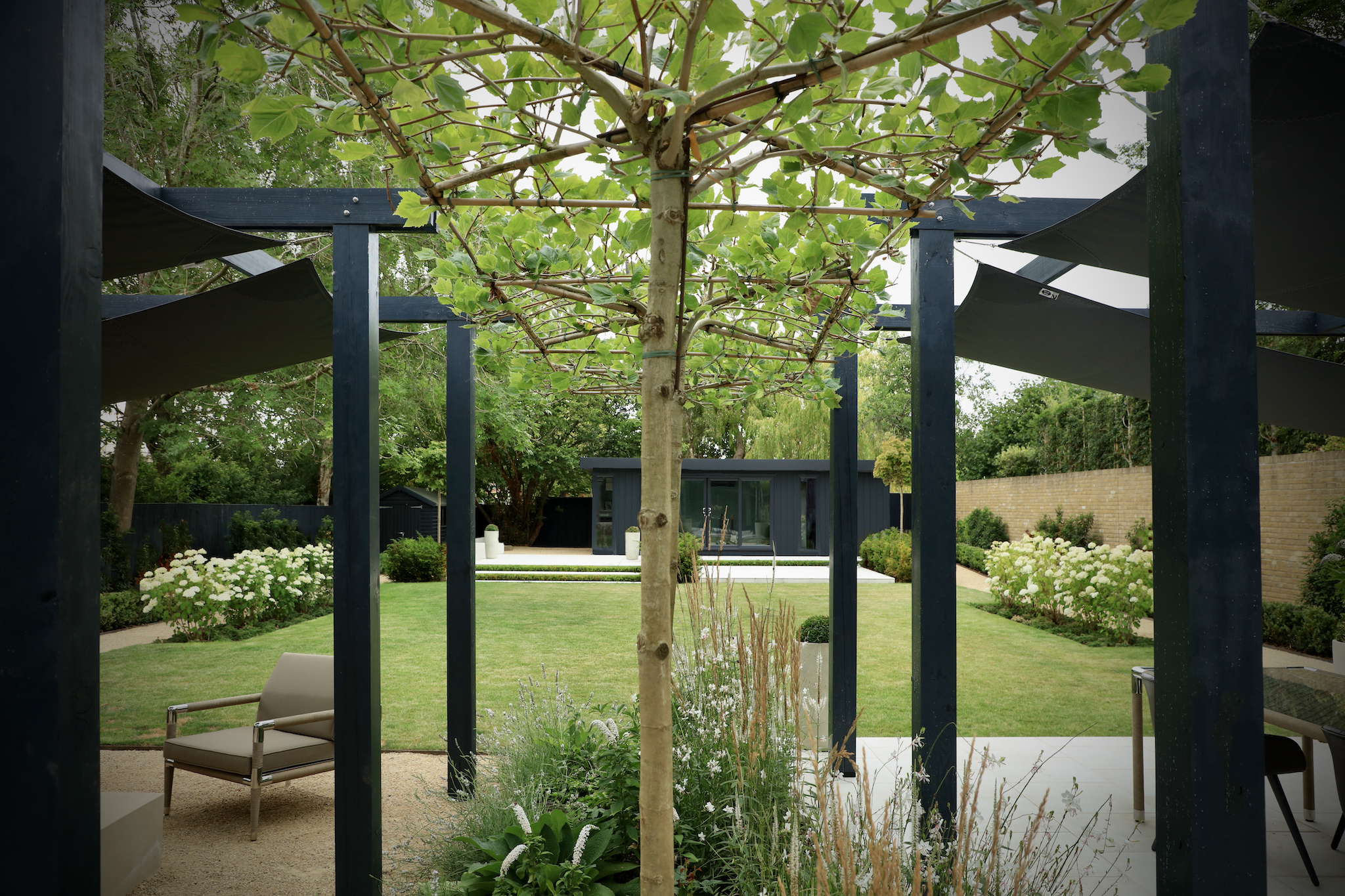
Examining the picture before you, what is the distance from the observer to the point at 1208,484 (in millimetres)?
1035

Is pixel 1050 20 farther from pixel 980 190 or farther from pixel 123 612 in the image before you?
pixel 123 612

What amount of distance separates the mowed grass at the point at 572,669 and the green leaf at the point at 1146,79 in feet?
12.6

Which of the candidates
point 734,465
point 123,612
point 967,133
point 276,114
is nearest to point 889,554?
point 734,465

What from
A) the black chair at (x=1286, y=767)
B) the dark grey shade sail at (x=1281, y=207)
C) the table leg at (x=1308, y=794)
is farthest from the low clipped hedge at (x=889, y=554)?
the dark grey shade sail at (x=1281, y=207)

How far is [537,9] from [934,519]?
5.78ft

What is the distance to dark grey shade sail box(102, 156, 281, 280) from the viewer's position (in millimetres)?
2316

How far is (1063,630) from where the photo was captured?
9.02 meters

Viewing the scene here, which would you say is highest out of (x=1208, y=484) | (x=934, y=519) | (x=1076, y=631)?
(x=1208, y=484)

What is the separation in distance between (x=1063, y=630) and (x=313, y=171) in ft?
39.5

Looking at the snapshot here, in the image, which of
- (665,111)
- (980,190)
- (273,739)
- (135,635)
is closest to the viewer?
(665,111)

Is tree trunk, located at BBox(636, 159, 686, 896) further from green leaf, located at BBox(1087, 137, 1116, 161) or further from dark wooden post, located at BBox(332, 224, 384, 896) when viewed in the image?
dark wooden post, located at BBox(332, 224, 384, 896)

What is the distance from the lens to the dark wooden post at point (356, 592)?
2096 millimetres

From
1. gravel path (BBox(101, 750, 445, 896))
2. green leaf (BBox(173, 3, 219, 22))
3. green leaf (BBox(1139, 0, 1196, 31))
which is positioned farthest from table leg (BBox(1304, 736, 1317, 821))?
green leaf (BBox(173, 3, 219, 22))

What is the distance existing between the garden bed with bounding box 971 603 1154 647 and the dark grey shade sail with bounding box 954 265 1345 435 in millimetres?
4241
